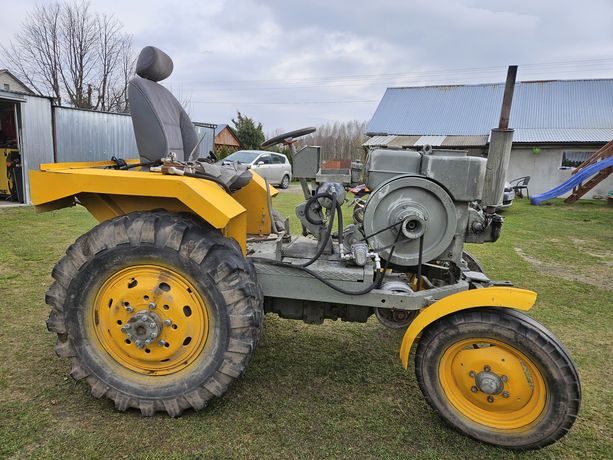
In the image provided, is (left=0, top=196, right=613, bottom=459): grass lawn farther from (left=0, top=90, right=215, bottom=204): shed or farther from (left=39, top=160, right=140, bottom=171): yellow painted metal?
(left=0, top=90, right=215, bottom=204): shed

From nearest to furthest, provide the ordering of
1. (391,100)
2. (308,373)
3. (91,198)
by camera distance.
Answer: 1. (91,198)
2. (308,373)
3. (391,100)

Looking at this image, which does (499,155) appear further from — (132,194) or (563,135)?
(563,135)

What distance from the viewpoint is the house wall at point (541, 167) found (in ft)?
59.3

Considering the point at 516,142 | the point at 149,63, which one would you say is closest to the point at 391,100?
the point at 516,142

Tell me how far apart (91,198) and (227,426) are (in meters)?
1.46

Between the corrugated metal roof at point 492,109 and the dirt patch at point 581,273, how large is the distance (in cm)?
A: 1344

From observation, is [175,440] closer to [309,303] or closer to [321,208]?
[309,303]

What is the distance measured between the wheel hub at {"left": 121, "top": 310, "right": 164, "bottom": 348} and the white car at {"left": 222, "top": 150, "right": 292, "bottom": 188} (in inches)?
542

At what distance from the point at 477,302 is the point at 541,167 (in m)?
18.5

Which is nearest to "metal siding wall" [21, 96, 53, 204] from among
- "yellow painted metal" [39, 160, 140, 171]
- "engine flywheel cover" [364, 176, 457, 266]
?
"yellow painted metal" [39, 160, 140, 171]

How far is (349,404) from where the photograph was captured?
2643 mm

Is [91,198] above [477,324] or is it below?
above

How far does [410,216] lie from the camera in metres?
2.55

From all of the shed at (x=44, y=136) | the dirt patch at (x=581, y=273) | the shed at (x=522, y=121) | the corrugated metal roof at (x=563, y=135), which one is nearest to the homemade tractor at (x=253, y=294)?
the dirt patch at (x=581, y=273)
